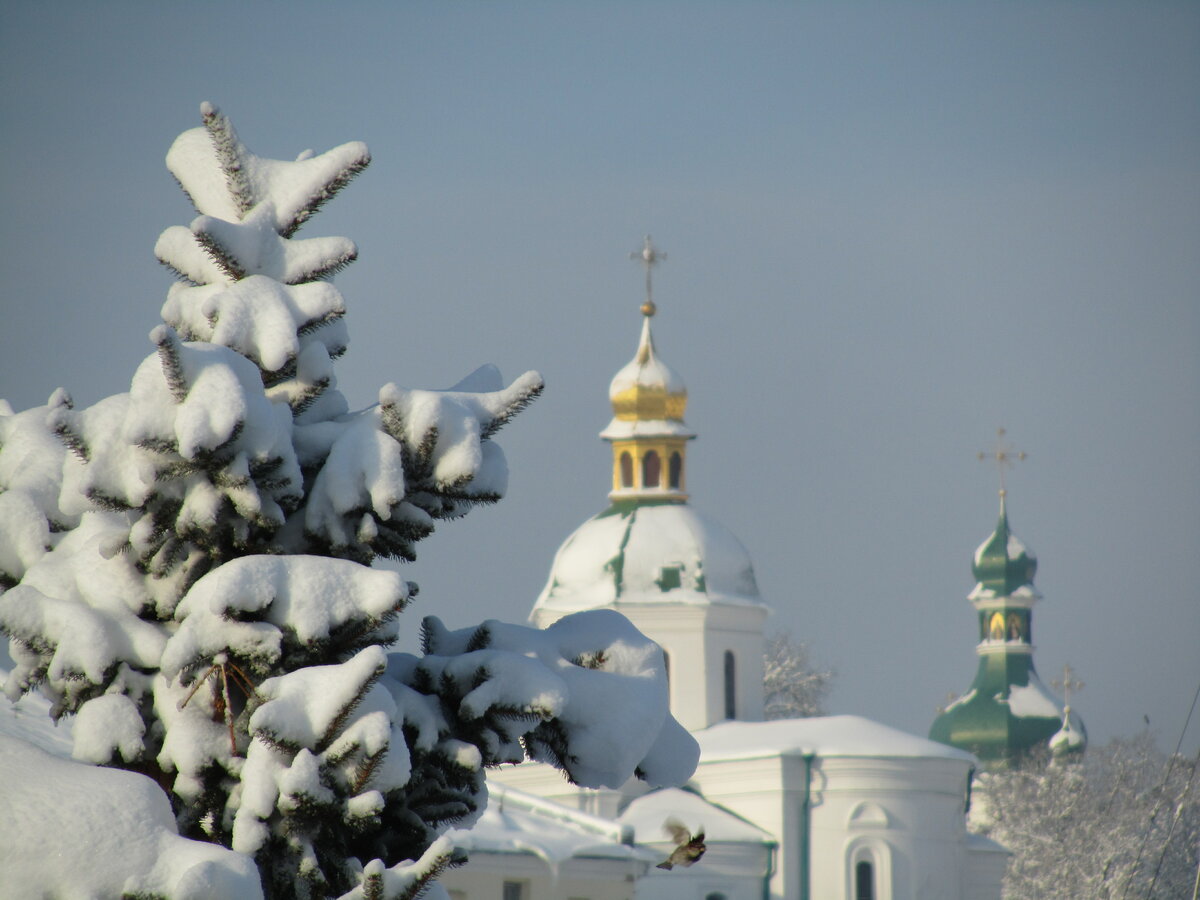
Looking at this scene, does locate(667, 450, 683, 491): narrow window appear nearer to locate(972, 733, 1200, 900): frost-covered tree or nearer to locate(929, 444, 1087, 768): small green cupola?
locate(972, 733, 1200, 900): frost-covered tree

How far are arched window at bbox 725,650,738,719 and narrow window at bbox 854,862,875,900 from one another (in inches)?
163

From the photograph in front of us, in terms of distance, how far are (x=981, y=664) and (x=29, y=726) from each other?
192 feet

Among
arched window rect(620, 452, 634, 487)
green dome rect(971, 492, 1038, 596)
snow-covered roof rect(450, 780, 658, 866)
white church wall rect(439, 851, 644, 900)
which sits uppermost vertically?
arched window rect(620, 452, 634, 487)

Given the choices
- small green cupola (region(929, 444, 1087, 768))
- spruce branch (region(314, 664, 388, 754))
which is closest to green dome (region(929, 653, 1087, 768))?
small green cupola (region(929, 444, 1087, 768))

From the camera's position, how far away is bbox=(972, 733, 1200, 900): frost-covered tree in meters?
41.2

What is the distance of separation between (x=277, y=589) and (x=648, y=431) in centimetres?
3701

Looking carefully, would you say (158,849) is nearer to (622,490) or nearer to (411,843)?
(411,843)

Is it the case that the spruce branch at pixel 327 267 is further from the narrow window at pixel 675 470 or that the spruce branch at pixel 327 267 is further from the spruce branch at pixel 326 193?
the narrow window at pixel 675 470

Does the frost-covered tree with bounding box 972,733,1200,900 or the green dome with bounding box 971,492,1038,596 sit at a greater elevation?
the green dome with bounding box 971,492,1038,596

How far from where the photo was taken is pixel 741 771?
3647 centimetres

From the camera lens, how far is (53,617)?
13.8 feet

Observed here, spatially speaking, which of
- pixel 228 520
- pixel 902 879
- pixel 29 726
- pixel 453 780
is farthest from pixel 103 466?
pixel 902 879

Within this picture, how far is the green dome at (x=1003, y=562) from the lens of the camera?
64062 millimetres

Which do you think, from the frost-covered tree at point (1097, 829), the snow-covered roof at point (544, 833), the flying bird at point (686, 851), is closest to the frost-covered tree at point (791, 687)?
Result: the frost-covered tree at point (1097, 829)
